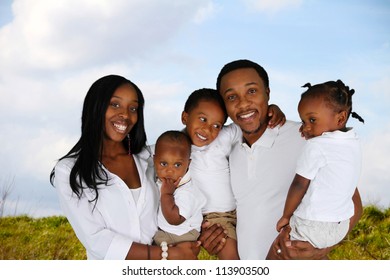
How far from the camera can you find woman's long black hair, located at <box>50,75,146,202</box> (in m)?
3.62

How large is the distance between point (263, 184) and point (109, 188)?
3.39 feet

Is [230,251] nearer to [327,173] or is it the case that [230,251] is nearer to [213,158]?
[213,158]

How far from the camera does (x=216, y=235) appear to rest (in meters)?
3.82

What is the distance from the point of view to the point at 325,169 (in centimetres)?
336

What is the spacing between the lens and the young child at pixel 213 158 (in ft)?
12.6

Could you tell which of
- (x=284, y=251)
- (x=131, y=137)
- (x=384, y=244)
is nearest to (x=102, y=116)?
(x=131, y=137)

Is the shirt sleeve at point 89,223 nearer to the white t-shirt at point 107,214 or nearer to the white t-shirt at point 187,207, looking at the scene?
the white t-shirt at point 107,214

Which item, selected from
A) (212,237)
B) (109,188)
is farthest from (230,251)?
(109,188)

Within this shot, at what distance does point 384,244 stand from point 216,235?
266 cm

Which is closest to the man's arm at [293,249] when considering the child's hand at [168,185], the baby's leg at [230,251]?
the baby's leg at [230,251]

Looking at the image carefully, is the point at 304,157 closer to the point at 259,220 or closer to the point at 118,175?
the point at 259,220

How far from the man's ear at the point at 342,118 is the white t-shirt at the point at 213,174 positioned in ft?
2.84

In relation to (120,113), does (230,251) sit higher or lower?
lower
